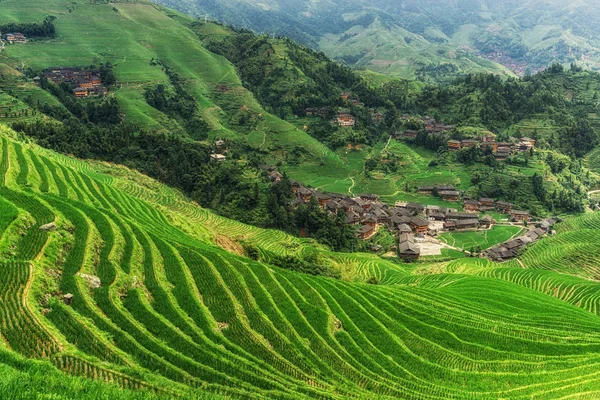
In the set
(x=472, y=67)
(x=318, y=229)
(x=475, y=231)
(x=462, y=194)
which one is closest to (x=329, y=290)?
(x=318, y=229)

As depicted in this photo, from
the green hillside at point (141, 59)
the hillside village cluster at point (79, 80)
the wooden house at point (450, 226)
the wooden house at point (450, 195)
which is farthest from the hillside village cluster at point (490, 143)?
the hillside village cluster at point (79, 80)

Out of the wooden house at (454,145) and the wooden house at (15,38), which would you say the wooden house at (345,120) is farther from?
the wooden house at (15,38)

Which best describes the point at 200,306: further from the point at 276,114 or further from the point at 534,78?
the point at 534,78

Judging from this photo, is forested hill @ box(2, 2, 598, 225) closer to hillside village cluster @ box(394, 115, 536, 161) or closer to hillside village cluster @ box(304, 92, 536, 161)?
hillside village cluster @ box(304, 92, 536, 161)

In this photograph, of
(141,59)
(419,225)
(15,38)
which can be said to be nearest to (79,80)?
(141,59)

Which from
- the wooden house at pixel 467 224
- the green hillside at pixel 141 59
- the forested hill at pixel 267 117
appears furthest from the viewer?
the green hillside at pixel 141 59
